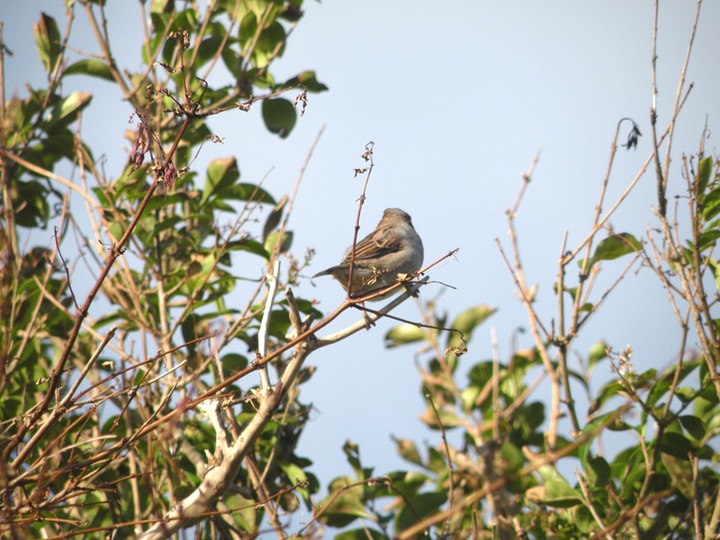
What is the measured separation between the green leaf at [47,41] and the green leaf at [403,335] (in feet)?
9.57

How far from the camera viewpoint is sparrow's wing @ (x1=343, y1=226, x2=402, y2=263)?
5863 millimetres

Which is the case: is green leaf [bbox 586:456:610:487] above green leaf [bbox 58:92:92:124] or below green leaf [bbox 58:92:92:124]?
below

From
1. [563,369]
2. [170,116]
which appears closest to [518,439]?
[563,369]

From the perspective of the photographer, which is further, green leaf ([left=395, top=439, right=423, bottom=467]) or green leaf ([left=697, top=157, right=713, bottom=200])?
green leaf ([left=395, top=439, right=423, bottom=467])

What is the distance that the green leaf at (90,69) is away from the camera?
17.3 feet

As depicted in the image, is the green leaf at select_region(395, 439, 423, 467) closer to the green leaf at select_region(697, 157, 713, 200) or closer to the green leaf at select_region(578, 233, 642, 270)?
the green leaf at select_region(578, 233, 642, 270)

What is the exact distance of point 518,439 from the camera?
463 centimetres

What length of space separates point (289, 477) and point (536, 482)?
1.40m

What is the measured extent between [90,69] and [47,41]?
0.32 meters

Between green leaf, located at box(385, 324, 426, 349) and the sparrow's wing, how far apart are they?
0.67m

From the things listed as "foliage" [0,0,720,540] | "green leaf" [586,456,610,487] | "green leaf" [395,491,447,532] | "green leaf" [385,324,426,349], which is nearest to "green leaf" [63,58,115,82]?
"foliage" [0,0,720,540]

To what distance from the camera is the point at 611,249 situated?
443 centimetres

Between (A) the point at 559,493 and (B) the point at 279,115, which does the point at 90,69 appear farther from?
(A) the point at 559,493

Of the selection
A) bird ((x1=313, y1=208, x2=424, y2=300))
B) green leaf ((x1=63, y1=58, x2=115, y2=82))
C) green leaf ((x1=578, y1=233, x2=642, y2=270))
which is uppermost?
green leaf ((x1=63, y1=58, x2=115, y2=82))
